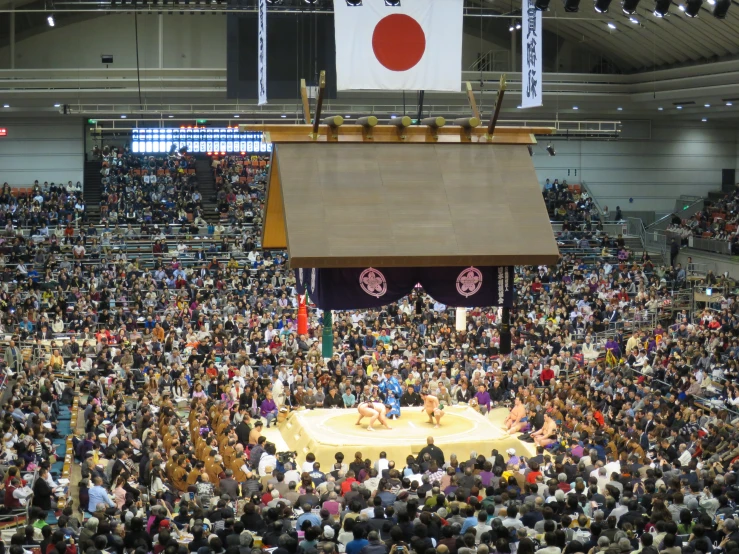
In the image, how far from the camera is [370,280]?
323 inches

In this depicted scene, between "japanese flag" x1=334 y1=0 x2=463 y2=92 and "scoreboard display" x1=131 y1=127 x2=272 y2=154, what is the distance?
14675mm

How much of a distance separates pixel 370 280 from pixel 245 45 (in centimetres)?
1023

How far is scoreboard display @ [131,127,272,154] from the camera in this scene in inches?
912

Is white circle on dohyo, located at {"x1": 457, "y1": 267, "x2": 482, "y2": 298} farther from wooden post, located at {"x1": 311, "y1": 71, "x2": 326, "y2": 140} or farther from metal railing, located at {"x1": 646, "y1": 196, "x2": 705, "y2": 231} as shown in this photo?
metal railing, located at {"x1": 646, "y1": 196, "x2": 705, "y2": 231}

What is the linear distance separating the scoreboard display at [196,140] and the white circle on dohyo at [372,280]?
15264mm

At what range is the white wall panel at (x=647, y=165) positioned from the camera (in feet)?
95.0

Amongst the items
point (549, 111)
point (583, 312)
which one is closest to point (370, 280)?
point (583, 312)

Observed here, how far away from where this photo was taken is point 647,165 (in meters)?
29.1

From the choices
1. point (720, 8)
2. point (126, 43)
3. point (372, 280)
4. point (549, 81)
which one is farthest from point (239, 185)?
point (372, 280)

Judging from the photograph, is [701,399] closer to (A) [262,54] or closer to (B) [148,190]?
(A) [262,54]

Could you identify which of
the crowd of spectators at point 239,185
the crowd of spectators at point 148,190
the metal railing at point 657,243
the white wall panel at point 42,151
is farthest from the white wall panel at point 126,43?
the metal railing at point 657,243

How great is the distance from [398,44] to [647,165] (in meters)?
22.0

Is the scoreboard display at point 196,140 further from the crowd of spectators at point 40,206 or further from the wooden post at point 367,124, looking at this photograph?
the wooden post at point 367,124

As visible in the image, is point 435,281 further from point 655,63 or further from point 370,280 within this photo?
point 655,63
